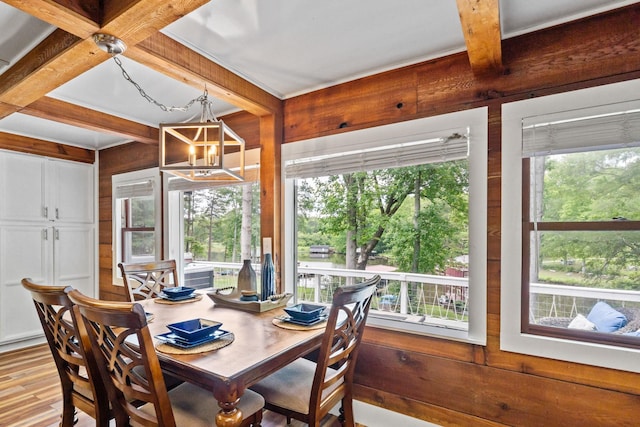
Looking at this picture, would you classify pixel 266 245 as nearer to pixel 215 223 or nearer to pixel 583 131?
pixel 215 223

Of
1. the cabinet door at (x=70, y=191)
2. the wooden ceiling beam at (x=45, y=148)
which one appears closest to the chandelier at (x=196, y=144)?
the wooden ceiling beam at (x=45, y=148)

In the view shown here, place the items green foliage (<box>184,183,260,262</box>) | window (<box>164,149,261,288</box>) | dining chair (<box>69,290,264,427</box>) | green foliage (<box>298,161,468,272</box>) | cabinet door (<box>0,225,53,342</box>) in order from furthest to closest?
green foliage (<box>184,183,260,262</box>) → window (<box>164,149,261,288</box>) → cabinet door (<box>0,225,53,342</box>) → green foliage (<box>298,161,468,272</box>) → dining chair (<box>69,290,264,427</box>)

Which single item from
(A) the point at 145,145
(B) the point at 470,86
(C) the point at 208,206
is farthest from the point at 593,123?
(A) the point at 145,145

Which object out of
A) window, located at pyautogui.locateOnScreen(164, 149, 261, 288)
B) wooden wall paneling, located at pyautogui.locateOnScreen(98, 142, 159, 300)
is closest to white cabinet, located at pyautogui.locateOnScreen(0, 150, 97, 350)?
wooden wall paneling, located at pyautogui.locateOnScreen(98, 142, 159, 300)

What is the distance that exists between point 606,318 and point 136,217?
446cm

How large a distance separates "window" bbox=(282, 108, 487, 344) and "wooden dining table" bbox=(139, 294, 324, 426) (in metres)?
0.83

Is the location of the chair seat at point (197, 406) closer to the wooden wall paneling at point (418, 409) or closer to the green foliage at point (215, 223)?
the wooden wall paneling at point (418, 409)

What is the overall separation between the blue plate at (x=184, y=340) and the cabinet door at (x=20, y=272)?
3337 mm

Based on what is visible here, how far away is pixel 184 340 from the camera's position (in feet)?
4.91

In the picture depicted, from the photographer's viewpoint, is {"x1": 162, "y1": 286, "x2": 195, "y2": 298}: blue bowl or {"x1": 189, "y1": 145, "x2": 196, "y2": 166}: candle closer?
{"x1": 189, "y1": 145, "x2": 196, "y2": 166}: candle

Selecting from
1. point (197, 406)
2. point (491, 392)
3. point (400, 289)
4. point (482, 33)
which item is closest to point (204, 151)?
point (197, 406)

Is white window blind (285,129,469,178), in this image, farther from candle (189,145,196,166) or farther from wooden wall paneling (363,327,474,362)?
wooden wall paneling (363,327,474,362)

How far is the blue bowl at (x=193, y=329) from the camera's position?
4.94 ft

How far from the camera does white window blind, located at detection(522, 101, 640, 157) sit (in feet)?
5.25
